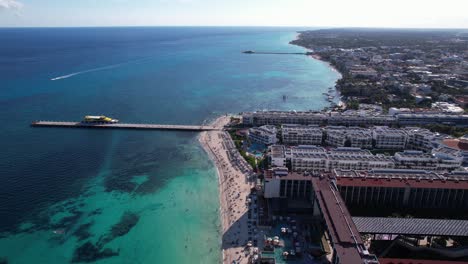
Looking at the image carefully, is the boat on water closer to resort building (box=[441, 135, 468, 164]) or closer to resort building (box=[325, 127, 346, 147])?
resort building (box=[325, 127, 346, 147])

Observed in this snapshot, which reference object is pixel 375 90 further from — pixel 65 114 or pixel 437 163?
pixel 65 114

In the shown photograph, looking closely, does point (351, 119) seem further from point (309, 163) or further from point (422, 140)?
point (309, 163)

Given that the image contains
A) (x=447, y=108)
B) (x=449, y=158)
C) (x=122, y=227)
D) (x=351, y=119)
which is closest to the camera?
(x=122, y=227)

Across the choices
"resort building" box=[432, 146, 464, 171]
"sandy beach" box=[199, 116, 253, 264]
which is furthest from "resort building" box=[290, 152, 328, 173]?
"resort building" box=[432, 146, 464, 171]

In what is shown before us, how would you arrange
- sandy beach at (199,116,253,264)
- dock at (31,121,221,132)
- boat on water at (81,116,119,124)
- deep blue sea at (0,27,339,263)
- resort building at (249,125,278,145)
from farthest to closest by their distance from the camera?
boat on water at (81,116,119,124) < dock at (31,121,221,132) < resort building at (249,125,278,145) < deep blue sea at (0,27,339,263) < sandy beach at (199,116,253,264)

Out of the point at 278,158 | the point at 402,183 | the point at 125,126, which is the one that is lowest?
the point at 125,126

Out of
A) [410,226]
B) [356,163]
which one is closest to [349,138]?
[356,163]

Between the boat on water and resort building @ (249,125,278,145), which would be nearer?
resort building @ (249,125,278,145)

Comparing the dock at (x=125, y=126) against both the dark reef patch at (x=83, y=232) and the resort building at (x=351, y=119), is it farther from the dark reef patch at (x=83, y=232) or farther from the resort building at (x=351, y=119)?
the dark reef patch at (x=83, y=232)
